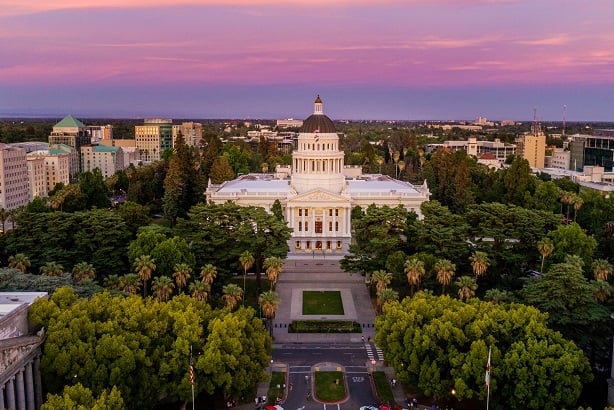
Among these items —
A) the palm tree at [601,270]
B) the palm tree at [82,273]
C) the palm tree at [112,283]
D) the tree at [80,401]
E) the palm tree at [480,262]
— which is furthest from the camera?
the palm tree at [480,262]

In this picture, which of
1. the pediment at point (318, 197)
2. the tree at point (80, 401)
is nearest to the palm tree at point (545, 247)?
the pediment at point (318, 197)

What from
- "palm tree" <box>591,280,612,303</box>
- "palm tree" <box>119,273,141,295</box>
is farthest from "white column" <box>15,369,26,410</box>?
"palm tree" <box>591,280,612,303</box>

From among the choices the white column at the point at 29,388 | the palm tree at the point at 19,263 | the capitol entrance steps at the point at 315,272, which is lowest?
the capitol entrance steps at the point at 315,272

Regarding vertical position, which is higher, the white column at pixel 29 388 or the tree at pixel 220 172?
the tree at pixel 220 172

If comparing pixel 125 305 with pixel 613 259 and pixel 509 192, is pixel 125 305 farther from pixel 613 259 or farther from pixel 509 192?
pixel 509 192

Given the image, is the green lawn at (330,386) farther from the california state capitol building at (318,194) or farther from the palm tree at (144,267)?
the california state capitol building at (318,194)

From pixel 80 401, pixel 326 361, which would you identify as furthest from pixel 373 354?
pixel 80 401

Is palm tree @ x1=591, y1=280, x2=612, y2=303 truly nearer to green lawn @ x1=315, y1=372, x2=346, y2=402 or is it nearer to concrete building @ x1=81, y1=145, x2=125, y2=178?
green lawn @ x1=315, y1=372, x2=346, y2=402

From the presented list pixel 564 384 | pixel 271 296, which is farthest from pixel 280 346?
pixel 564 384
